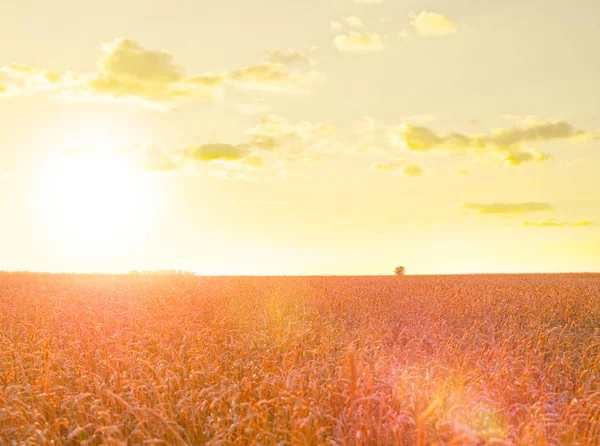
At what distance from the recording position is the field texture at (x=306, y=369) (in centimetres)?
471

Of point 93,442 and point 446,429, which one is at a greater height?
point 446,429

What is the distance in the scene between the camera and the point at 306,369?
235 inches

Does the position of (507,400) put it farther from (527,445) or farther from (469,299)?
(469,299)

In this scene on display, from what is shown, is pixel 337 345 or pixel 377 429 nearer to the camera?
pixel 377 429

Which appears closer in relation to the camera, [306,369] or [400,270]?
[306,369]

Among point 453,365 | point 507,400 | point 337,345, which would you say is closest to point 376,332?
point 337,345

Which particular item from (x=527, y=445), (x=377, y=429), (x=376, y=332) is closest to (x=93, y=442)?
(x=377, y=429)

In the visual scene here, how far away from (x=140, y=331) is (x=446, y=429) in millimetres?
6459

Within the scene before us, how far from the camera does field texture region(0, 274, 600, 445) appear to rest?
15.5 feet

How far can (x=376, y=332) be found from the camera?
9.49 meters

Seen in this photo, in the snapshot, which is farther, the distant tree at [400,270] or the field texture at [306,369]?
the distant tree at [400,270]

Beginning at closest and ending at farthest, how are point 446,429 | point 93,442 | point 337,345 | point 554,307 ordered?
point 446,429
point 93,442
point 337,345
point 554,307

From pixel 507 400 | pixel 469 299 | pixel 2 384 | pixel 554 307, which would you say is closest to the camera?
pixel 507 400

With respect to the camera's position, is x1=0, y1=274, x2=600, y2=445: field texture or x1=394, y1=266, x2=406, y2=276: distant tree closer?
x1=0, y1=274, x2=600, y2=445: field texture
